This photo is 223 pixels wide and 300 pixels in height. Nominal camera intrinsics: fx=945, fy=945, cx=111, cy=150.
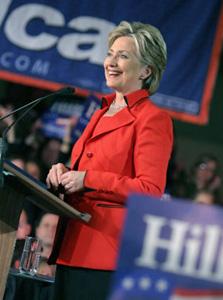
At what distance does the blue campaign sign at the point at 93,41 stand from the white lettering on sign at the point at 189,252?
427 centimetres

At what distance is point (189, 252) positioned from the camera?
7.43 feet

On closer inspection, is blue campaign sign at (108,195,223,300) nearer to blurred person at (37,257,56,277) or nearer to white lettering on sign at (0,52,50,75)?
blurred person at (37,257,56,277)

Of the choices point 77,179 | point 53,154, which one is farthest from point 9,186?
point 53,154

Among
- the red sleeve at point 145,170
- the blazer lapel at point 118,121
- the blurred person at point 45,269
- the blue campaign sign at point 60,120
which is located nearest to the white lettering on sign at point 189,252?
the red sleeve at point 145,170

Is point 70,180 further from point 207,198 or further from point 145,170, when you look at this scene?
point 207,198

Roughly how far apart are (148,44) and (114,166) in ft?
1.62

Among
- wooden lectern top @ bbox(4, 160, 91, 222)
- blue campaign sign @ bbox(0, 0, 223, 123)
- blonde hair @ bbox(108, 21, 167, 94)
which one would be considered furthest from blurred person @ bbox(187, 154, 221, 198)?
wooden lectern top @ bbox(4, 160, 91, 222)

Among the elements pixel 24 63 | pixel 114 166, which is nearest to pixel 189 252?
pixel 114 166

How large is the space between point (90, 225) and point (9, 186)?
0.33 m

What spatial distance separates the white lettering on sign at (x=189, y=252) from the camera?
226 centimetres

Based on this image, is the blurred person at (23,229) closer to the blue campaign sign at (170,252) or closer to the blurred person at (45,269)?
the blurred person at (45,269)

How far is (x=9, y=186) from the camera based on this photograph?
3359 millimetres

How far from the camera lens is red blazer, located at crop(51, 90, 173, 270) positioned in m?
3.33

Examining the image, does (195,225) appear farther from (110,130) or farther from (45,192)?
(110,130)
